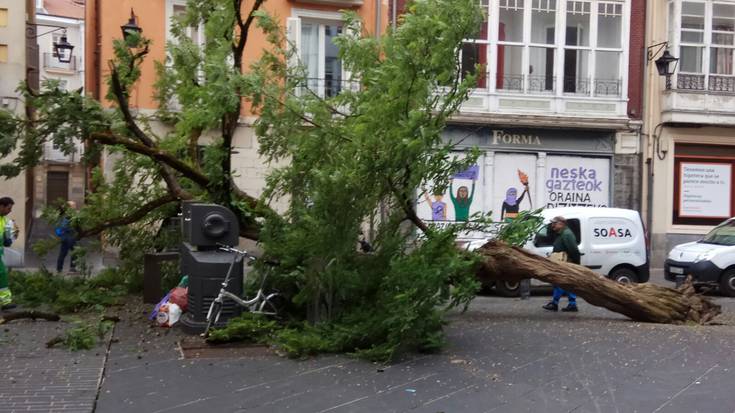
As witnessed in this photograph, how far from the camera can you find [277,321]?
9.31 metres

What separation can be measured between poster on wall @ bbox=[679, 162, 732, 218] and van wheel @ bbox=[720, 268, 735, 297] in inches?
336

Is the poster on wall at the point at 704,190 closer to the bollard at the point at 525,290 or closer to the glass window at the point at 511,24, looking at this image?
the glass window at the point at 511,24

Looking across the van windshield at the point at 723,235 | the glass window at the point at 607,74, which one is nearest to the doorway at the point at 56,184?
the glass window at the point at 607,74

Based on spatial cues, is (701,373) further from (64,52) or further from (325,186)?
(64,52)

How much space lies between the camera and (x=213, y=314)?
29.4 ft

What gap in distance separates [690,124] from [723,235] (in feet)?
24.6

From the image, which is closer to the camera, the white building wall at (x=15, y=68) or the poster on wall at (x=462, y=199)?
the white building wall at (x=15, y=68)

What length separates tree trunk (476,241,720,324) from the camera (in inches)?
406

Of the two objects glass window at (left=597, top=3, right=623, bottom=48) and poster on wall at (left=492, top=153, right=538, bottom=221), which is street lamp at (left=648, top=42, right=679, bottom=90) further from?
poster on wall at (left=492, top=153, right=538, bottom=221)

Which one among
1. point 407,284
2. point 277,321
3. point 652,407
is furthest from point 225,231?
point 652,407

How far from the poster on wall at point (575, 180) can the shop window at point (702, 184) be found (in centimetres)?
217

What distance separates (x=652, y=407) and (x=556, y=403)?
29.2 inches

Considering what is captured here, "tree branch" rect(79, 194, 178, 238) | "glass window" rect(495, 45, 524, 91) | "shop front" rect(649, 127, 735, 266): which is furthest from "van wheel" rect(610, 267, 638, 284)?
"tree branch" rect(79, 194, 178, 238)

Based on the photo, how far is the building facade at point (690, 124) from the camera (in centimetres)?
2347
